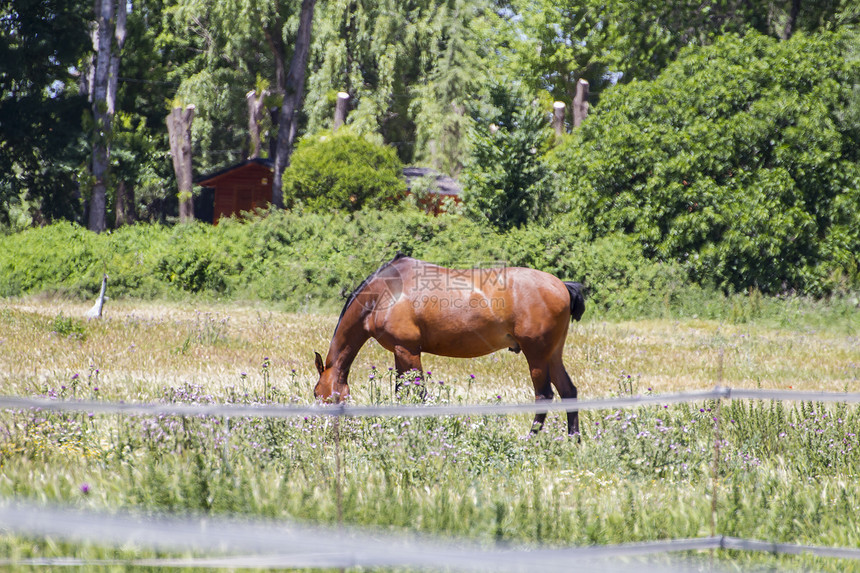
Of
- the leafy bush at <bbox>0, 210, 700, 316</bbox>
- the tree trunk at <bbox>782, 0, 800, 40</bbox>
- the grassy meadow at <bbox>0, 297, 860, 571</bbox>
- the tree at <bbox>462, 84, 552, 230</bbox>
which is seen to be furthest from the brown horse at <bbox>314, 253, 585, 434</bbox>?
the tree trunk at <bbox>782, 0, 800, 40</bbox>

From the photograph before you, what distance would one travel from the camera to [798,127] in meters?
22.5

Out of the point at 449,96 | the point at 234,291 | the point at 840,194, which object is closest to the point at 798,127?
A: the point at 840,194

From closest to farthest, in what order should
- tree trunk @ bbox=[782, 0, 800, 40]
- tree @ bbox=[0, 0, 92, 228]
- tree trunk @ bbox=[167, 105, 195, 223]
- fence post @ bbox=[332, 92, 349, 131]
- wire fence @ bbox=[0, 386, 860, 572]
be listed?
1. wire fence @ bbox=[0, 386, 860, 572]
2. tree trunk @ bbox=[782, 0, 800, 40]
3. tree @ bbox=[0, 0, 92, 228]
4. tree trunk @ bbox=[167, 105, 195, 223]
5. fence post @ bbox=[332, 92, 349, 131]

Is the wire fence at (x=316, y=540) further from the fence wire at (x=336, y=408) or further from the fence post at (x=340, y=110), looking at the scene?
the fence post at (x=340, y=110)

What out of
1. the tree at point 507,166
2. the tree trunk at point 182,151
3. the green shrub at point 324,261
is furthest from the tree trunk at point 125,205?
the tree at point 507,166

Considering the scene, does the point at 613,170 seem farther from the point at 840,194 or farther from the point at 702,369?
the point at 702,369

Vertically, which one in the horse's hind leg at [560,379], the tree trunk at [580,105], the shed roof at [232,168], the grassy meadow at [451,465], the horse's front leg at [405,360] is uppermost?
the tree trunk at [580,105]

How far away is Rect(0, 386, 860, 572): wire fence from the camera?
9.14ft

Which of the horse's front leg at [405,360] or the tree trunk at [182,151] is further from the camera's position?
the tree trunk at [182,151]

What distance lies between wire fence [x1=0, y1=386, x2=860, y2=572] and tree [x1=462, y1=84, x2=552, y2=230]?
21.8 metres

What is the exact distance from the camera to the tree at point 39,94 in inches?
1243

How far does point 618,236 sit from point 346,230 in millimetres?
7437

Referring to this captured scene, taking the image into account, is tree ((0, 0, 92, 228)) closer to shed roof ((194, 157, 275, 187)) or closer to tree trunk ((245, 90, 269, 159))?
shed roof ((194, 157, 275, 187))

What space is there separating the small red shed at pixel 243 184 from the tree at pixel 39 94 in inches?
400
